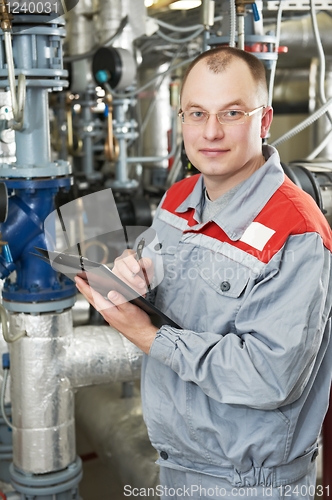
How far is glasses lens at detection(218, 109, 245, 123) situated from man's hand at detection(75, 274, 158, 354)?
374 millimetres

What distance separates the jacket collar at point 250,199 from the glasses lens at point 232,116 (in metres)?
0.10

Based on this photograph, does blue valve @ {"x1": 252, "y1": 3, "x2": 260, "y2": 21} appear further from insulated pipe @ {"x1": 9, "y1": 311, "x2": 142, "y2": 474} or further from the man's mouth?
insulated pipe @ {"x1": 9, "y1": 311, "x2": 142, "y2": 474}

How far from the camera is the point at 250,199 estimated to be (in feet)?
3.26

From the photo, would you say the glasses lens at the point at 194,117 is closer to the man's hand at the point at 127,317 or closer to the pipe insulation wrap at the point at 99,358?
the man's hand at the point at 127,317

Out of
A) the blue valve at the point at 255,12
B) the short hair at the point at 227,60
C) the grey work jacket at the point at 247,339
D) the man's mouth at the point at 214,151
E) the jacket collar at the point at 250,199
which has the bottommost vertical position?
A: the grey work jacket at the point at 247,339

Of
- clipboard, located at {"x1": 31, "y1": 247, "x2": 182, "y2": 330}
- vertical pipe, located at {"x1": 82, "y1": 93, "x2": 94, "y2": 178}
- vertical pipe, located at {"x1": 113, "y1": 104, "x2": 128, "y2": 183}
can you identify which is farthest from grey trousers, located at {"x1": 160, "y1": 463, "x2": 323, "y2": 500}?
vertical pipe, located at {"x1": 82, "y1": 93, "x2": 94, "y2": 178}

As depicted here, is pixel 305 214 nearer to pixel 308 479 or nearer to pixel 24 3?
pixel 308 479

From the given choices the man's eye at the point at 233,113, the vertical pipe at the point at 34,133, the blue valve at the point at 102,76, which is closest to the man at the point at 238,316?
the man's eye at the point at 233,113

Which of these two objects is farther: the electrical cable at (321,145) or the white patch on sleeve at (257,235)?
the electrical cable at (321,145)

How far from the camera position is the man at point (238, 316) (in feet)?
2.87

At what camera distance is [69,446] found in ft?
5.01

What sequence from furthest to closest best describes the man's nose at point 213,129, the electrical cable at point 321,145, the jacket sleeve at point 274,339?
the electrical cable at point 321,145, the man's nose at point 213,129, the jacket sleeve at point 274,339

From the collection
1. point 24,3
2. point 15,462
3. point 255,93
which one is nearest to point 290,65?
point 24,3

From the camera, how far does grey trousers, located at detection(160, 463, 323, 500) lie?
100 cm
